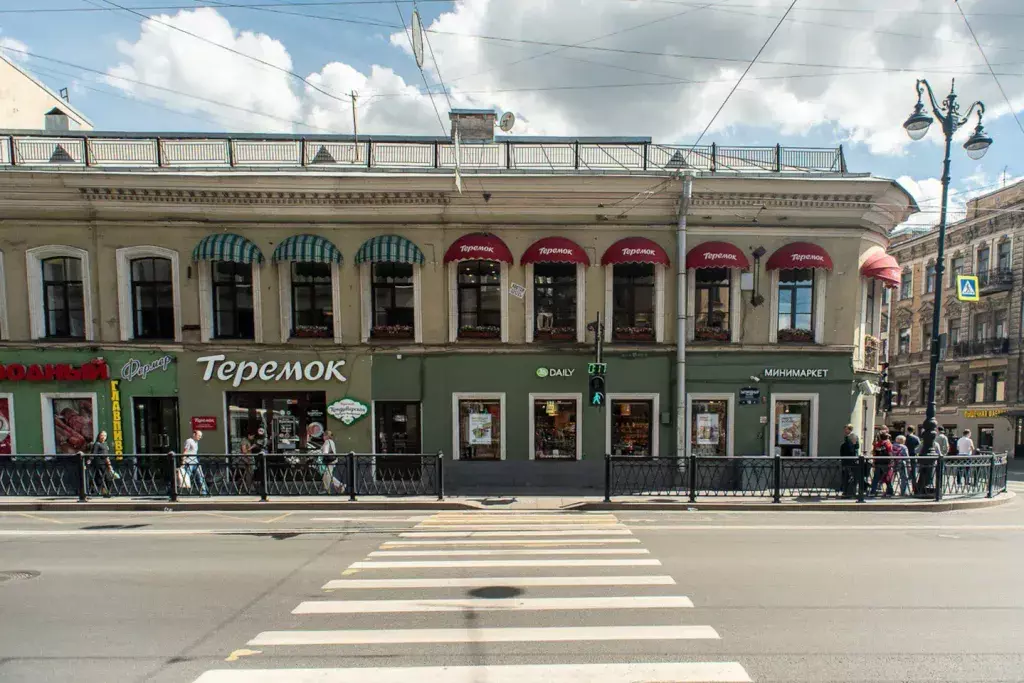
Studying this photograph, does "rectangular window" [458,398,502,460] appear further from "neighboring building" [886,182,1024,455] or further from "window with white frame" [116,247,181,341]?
"neighboring building" [886,182,1024,455]

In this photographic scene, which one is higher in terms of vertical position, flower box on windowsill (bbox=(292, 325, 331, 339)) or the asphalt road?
flower box on windowsill (bbox=(292, 325, 331, 339))

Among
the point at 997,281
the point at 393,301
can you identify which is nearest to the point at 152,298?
the point at 393,301

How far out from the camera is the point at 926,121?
38.3 ft

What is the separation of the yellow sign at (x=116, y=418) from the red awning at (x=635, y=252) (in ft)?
47.4

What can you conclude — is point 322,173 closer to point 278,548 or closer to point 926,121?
point 278,548

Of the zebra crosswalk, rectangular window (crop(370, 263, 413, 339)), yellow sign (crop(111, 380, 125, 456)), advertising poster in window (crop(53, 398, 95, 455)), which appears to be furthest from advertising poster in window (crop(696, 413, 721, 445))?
advertising poster in window (crop(53, 398, 95, 455))

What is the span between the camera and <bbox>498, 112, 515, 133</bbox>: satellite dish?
49.2 ft

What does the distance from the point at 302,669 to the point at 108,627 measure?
8.43ft

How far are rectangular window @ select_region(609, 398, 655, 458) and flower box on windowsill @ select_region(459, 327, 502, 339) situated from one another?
4.05 m

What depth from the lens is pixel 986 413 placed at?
29.5 meters

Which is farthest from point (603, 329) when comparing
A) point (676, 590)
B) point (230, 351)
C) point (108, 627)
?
point (108, 627)

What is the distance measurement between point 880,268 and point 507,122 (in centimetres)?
1183

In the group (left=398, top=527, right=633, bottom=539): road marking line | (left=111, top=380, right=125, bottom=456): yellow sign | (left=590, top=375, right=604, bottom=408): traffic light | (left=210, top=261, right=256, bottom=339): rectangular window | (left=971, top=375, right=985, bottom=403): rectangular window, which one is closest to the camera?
(left=398, top=527, right=633, bottom=539): road marking line

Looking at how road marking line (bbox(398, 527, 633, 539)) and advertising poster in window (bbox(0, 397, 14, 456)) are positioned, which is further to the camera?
advertising poster in window (bbox(0, 397, 14, 456))
